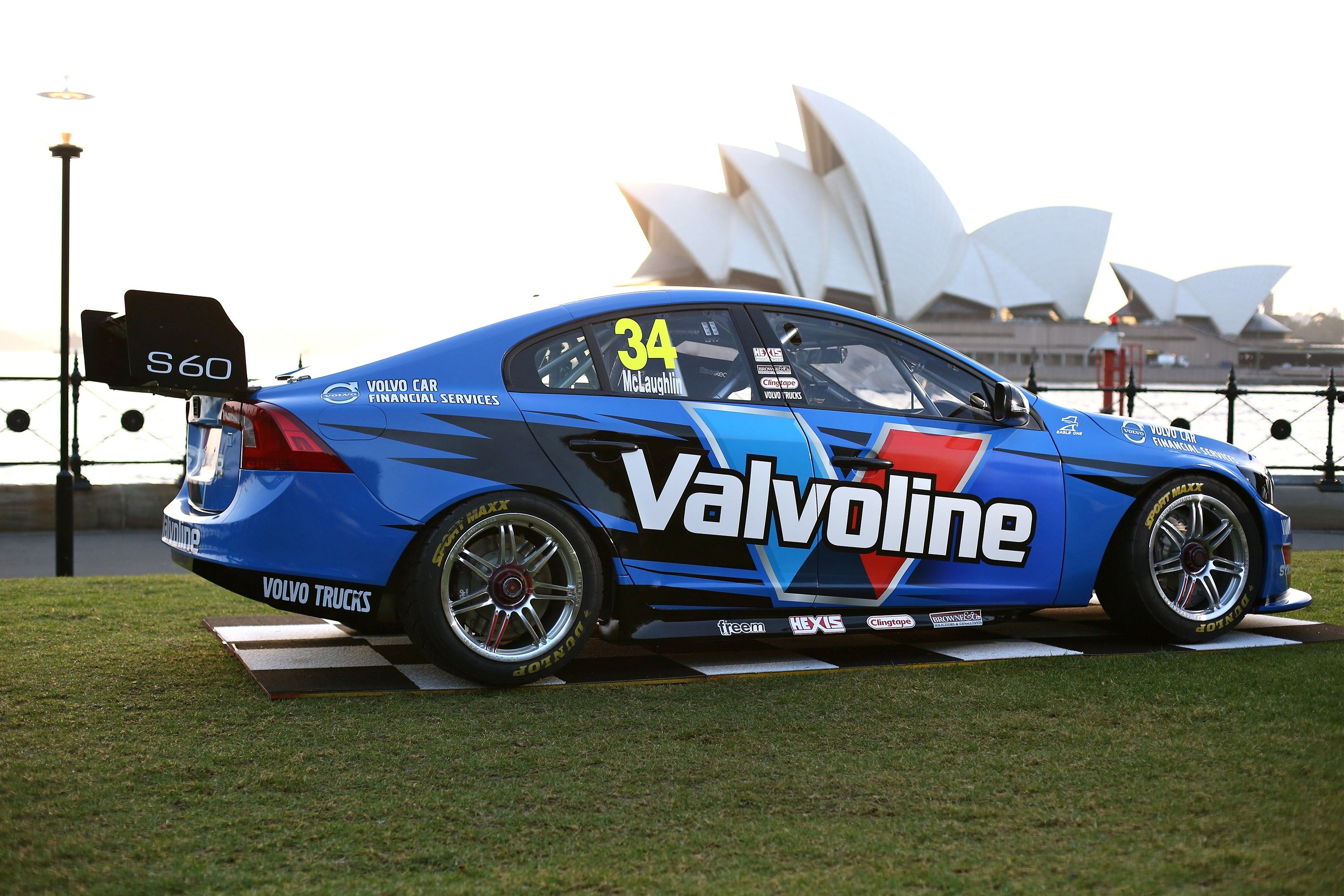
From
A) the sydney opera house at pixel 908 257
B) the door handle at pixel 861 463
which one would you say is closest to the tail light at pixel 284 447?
the door handle at pixel 861 463

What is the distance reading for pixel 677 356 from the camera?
445 cm

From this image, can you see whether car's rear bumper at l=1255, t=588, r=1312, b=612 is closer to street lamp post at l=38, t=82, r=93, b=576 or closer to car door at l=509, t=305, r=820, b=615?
car door at l=509, t=305, r=820, b=615

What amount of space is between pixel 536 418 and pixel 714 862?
1.97 m

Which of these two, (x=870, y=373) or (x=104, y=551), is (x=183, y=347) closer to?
(x=870, y=373)

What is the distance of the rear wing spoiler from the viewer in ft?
13.0

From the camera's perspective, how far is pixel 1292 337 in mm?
83312

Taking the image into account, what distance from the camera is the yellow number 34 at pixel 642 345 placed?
14.4 ft

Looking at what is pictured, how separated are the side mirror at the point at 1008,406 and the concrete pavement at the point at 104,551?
520 centimetres

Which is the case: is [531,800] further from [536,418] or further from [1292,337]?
[1292,337]

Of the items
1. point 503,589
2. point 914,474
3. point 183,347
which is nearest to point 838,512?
point 914,474

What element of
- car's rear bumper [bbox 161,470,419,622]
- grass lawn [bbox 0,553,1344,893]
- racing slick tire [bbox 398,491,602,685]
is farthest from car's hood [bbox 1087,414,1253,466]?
car's rear bumper [bbox 161,470,419,622]

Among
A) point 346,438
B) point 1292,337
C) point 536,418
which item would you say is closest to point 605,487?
point 536,418

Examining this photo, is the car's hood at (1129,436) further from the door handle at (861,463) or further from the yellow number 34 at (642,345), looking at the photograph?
the yellow number 34 at (642,345)

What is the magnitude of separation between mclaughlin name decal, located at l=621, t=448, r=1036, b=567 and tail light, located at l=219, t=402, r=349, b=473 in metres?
1.02
